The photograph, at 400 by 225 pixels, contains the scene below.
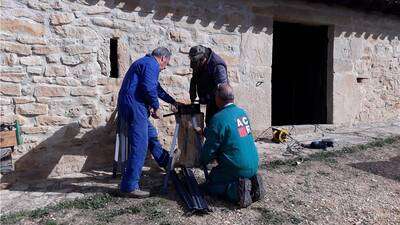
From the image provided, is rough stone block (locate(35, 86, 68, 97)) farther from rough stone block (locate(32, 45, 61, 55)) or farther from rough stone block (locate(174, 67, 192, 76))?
rough stone block (locate(174, 67, 192, 76))

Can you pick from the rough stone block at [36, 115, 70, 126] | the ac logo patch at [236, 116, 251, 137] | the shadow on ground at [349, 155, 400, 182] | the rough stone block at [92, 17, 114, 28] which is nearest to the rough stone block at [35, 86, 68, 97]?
the rough stone block at [36, 115, 70, 126]

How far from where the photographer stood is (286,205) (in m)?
4.39

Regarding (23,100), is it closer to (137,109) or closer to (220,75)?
(137,109)

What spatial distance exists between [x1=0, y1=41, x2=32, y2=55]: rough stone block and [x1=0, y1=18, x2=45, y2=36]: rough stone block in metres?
0.14

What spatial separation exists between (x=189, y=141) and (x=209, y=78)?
2.63 feet

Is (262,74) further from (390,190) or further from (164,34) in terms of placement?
(390,190)

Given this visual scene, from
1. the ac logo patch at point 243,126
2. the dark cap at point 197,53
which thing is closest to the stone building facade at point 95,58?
the dark cap at point 197,53

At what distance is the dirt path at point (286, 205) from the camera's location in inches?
156

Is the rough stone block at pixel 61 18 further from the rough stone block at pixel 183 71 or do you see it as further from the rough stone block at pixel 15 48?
the rough stone block at pixel 183 71

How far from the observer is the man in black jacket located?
4.92 meters

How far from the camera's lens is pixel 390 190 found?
16.6 ft

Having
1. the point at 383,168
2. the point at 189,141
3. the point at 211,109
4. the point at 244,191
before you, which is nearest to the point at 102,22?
the point at 211,109

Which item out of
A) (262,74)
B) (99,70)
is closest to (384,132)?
(262,74)

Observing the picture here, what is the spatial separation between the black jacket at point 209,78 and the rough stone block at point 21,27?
186 centimetres
